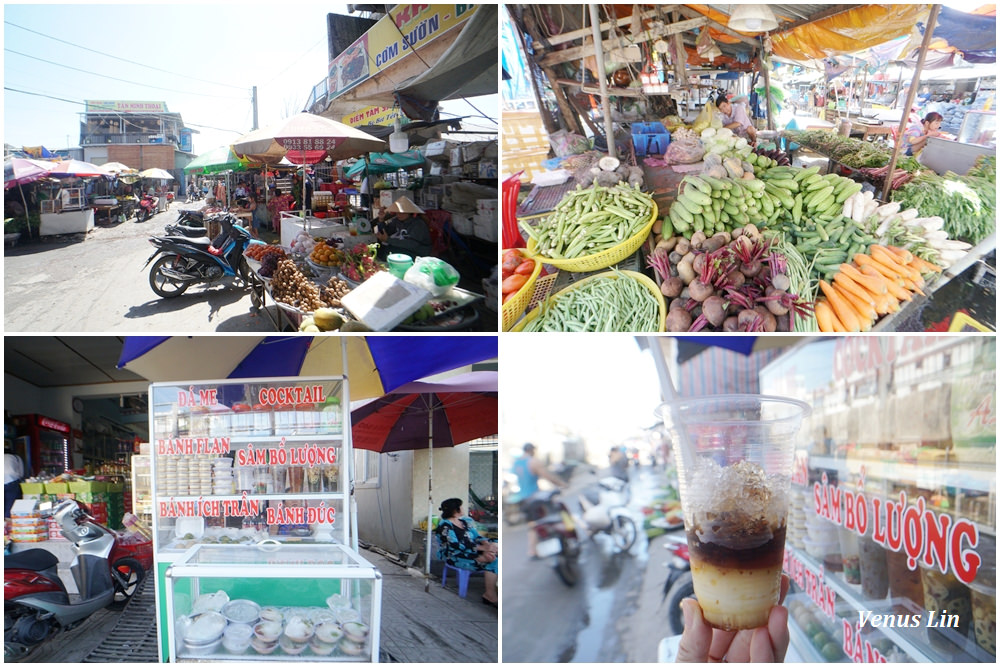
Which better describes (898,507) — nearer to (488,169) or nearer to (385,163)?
(488,169)

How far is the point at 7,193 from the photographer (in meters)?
2.27

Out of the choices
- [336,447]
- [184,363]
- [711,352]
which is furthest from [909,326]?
[184,363]

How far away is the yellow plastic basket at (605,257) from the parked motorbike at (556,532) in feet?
5.02

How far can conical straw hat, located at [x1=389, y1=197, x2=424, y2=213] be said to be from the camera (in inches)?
94.2

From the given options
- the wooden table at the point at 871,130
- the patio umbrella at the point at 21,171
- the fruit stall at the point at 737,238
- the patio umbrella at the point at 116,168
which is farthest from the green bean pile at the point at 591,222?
the patio umbrella at the point at 21,171

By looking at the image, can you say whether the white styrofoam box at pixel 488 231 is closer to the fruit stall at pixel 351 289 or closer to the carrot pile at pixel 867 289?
the fruit stall at pixel 351 289

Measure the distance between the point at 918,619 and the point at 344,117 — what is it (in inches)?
107

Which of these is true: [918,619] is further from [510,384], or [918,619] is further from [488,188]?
[488,188]

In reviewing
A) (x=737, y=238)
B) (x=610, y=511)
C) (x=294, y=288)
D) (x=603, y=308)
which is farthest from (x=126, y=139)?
(x=610, y=511)

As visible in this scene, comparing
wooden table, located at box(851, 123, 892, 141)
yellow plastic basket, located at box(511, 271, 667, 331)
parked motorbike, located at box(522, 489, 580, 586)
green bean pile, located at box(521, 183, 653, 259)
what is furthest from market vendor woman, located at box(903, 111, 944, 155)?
parked motorbike, located at box(522, 489, 580, 586)

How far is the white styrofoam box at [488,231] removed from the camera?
2.34 m

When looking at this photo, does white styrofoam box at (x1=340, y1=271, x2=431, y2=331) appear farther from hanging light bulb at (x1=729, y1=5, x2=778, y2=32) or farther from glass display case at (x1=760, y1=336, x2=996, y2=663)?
glass display case at (x1=760, y1=336, x2=996, y2=663)

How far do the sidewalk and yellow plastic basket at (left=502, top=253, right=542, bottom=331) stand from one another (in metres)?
1.56

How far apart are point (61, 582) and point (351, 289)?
1678mm
